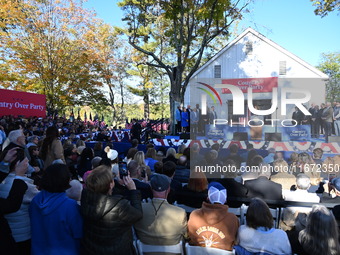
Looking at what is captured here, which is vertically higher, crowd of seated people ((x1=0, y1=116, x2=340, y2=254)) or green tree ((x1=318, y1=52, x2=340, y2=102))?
green tree ((x1=318, y1=52, x2=340, y2=102))

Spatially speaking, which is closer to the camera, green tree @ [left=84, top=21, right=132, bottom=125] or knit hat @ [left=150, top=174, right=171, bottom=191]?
knit hat @ [left=150, top=174, right=171, bottom=191]

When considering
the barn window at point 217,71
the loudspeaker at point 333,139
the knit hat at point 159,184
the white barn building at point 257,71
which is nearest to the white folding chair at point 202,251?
the knit hat at point 159,184

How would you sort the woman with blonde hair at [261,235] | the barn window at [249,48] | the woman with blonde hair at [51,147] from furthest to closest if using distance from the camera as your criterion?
the barn window at [249,48] → the woman with blonde hair at [51,147] → the woman with blonde hair at [261,235]

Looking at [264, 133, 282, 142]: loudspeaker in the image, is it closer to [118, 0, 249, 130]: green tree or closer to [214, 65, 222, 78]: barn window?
[118, 0, 249, 130]: green tree

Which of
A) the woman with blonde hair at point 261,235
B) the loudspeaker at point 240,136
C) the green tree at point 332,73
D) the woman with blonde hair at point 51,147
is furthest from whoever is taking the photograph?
the green tree at point 332,73

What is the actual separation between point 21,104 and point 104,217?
18290mm

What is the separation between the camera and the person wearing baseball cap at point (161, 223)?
2619mm

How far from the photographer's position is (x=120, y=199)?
2.24m

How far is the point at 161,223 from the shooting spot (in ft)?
8.59

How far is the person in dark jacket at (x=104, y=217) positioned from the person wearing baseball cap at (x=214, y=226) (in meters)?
0.69

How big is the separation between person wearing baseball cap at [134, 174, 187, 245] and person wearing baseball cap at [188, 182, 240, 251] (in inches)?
4.8

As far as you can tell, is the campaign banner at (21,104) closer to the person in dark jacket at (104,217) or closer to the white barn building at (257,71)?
the white barn building at (257,71)

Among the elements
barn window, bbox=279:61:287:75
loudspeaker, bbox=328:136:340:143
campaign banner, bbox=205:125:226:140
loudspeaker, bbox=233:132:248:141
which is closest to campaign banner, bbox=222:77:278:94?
barn window, bbox=279:61:287:75

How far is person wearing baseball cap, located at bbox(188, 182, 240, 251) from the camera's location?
2596 millimetres
